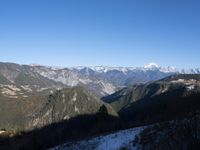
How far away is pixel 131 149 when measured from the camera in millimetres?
36781

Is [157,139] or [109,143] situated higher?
[157,139]

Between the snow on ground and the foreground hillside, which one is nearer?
the foreground hillside

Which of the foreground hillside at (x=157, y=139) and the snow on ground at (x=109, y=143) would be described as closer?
the foreground hillside at (x=157, y=139)

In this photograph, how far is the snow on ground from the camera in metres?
38.9

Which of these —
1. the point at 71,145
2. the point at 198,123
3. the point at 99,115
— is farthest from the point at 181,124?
the point at 99,115

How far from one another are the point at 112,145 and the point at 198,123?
10.2 meters

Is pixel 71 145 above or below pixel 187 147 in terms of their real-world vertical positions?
below

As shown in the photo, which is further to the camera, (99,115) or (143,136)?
(99,115)

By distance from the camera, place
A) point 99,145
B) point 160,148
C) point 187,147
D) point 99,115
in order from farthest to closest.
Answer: point 99,115 < point 99,145 < point 160,148 < point 187,147

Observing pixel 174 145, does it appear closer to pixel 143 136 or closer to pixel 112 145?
pixel 143 136

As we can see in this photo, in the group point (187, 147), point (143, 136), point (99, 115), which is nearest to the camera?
point (187, 147)

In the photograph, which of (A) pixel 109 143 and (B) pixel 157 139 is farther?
(A) pixel 109 143

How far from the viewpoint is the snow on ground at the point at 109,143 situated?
38.9 metres

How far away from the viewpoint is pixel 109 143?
41.2 meters
